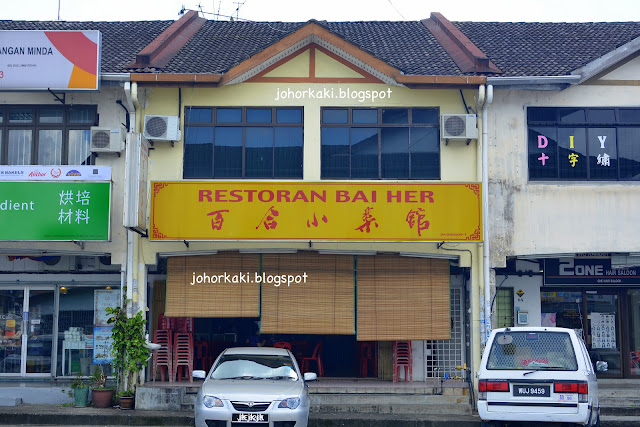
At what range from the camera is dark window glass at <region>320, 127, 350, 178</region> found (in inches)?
669

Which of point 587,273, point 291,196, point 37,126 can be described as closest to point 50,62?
point 37,126

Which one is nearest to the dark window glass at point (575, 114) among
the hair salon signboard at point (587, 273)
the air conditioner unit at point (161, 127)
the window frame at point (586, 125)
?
the window frame at point (586, 125)

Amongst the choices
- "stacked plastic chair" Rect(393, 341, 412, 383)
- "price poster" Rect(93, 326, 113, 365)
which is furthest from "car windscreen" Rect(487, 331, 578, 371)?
"price poster" Rect(93, 326, 113, 365)

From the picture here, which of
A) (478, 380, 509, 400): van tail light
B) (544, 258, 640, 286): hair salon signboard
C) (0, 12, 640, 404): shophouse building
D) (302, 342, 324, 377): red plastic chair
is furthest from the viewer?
(544, 258, 640, 286): hair salon signboard

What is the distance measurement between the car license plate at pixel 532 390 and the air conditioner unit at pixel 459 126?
6124 mm

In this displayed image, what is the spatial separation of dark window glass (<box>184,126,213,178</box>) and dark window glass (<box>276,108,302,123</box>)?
1484mm

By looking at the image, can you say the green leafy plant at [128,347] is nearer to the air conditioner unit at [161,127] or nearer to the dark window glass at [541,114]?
the air conditioner unit at [161,127]

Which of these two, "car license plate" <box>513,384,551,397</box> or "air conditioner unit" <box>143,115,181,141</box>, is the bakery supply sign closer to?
"air conditioner unit" <box>143,115,181,141</box>

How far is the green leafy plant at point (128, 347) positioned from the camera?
53.0 ft

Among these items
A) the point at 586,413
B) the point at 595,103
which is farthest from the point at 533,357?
the point at 595,103

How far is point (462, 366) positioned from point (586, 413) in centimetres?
Result: 557

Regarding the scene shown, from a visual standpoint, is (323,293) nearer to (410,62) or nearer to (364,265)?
(364,265)

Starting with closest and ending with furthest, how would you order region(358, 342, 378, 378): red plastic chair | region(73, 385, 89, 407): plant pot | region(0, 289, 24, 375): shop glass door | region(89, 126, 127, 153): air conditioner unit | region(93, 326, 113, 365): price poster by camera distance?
region(73, 385, 89, 407): plant pot, region(89, 126, 127, 153): air conditioner unit, region(93, 326, 113, 365): price poster, region(0, 289, 24, 375): shop glass door, region(358, 342, 378, 378): red plastic chair

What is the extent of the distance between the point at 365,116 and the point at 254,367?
6135 millimetres
